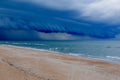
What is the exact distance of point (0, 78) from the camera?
37.5ft

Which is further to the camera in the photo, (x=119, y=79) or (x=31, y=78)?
(x=119, y=79)

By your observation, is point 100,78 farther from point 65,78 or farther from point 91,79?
point 65,78

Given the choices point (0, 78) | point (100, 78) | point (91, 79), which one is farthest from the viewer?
point (100, 78)

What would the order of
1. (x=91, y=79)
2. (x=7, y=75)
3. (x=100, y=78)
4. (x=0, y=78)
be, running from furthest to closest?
(x=100, y=78) < (x=91, y=79) < (x=7, y=75) < (x=0, y=78)

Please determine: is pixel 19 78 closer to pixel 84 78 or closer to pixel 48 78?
pixel 48 78

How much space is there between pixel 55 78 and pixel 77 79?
52.5 inches

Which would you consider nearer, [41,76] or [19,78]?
[19,78]

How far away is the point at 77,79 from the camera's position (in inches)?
503

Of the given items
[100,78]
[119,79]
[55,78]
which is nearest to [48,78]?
[55,78]

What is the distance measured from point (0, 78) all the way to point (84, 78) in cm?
497

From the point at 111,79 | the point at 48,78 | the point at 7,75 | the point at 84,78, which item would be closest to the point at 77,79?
the point at 84,78

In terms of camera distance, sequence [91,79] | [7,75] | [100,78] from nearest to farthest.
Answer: [7,75]
[91,79]
[100,78]

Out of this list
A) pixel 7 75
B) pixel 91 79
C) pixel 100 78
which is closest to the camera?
pixel 7 75

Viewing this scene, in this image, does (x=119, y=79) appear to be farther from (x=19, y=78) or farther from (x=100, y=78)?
A: (x=19, y=78)
